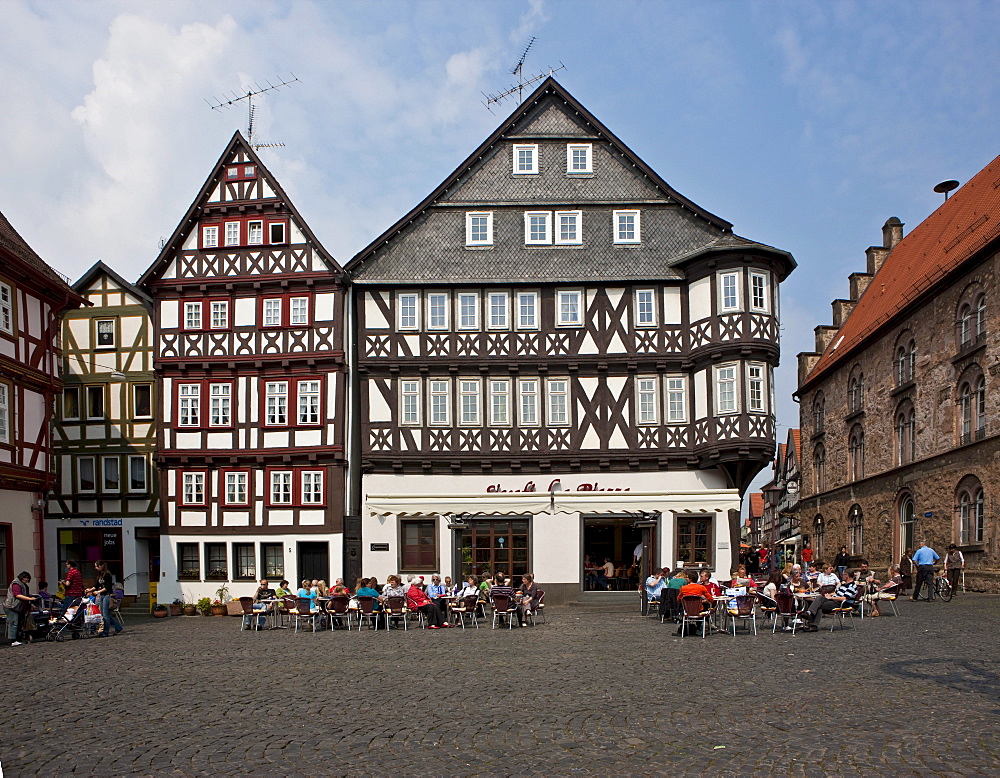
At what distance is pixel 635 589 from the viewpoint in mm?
33375

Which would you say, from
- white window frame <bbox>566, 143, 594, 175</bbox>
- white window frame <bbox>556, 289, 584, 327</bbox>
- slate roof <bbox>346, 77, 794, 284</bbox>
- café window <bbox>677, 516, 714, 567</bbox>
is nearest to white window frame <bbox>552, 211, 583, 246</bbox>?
slate roof <bbox>346, 77, 794, 284</bbox>

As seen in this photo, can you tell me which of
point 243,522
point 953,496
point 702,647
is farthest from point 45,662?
point 953,496

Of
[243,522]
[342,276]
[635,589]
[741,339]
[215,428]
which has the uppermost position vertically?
[342,276]

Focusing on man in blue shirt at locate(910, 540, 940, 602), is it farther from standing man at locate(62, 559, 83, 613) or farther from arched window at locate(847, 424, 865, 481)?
standing man at locate(62, 559, 83, 613)

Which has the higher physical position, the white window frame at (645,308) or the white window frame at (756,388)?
the white window frame at (645,308)

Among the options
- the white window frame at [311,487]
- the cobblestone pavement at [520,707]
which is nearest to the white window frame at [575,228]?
the white window frame at [311,487]

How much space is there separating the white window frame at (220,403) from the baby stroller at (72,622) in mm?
11342

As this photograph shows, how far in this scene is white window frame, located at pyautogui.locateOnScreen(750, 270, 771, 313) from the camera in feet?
107

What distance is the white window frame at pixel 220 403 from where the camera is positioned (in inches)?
1356

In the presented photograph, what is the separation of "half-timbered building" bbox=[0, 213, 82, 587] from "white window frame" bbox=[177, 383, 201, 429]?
14.7 ft

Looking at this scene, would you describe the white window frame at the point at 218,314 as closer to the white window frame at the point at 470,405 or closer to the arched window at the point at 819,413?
the white window frame at the point at 470,405

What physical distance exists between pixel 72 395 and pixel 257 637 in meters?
18.0

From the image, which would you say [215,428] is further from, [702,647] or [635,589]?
[702,647]

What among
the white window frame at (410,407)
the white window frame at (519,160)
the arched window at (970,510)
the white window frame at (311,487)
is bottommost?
the arched window at (970,510)
